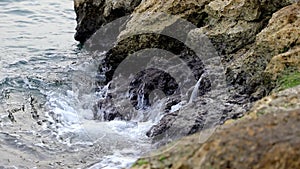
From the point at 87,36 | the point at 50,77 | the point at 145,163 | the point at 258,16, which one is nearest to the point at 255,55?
the point at 258,16

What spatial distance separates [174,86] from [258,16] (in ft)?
7.01

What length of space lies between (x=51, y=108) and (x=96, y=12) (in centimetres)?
505

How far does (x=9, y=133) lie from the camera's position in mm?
9742

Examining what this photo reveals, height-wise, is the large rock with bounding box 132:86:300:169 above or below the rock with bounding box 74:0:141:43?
above

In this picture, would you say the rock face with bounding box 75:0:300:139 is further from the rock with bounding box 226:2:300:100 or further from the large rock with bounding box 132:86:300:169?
the large rock with bounding box 132:86:300:169

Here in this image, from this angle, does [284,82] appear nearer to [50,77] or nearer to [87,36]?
[50,77]

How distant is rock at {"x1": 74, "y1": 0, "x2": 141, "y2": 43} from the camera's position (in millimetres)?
13424

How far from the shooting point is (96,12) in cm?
1530

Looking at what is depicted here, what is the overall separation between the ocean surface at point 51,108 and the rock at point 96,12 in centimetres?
72

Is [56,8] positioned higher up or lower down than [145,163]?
lower down

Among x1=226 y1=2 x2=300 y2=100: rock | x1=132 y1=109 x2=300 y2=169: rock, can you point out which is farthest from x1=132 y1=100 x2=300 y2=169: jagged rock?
x1=226 y1=2 x2=300 y2=100: rock

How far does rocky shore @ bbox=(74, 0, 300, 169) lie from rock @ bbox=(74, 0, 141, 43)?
33 mm

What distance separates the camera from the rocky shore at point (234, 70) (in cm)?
382

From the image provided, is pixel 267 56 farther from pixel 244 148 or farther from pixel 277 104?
pixel 244 148
